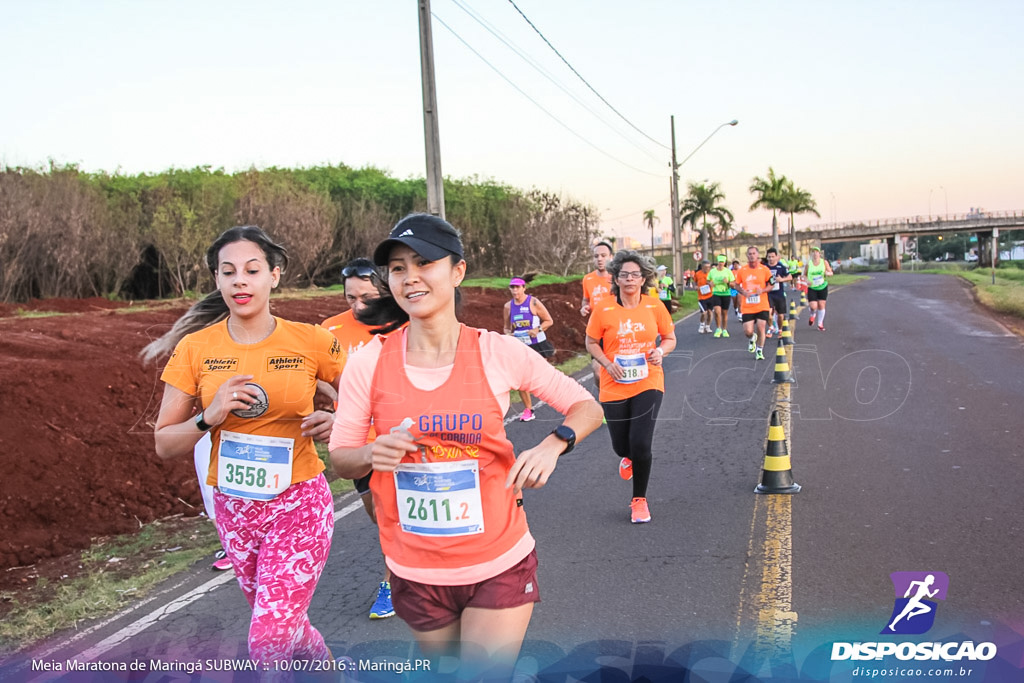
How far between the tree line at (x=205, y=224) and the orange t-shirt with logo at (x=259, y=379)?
27.5 metres

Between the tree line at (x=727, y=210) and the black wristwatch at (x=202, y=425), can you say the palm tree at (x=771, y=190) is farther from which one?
the black wristwatch at (x=202, y=425)

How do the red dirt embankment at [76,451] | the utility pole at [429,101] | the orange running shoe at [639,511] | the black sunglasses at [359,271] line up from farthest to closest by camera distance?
1. the utility pole at [429,101]
2. the red dirt embankment at [76,451]
3. the orange running shoe at [639,511]
4. the black sunglasses at [359,271]

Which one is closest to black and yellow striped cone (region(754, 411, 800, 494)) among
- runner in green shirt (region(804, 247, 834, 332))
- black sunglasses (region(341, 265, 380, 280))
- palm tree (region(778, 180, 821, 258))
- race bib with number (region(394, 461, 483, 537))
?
black sunglasses (region(341, 265, 380, 280))

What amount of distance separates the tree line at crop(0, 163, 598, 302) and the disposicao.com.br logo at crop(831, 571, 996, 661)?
28.9m

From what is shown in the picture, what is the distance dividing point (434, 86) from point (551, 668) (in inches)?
409

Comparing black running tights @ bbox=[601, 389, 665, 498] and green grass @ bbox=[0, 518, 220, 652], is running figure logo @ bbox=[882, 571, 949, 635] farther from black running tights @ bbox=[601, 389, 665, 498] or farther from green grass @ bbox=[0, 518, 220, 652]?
green grass @ bbox=[0, 518, 220, 652]

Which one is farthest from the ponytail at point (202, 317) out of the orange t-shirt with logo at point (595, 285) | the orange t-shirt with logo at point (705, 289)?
the orange t-shirt with logo at point (705, 289)

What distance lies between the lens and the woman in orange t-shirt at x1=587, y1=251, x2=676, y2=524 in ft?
20.9

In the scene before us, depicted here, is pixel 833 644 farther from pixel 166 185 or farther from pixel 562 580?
pixel 166 185

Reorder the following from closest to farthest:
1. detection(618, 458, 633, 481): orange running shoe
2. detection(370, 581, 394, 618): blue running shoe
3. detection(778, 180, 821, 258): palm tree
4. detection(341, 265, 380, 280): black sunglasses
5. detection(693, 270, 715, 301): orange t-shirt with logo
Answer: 1. detection(370, 581, 394, 618): blue running shoe
2. detection(341, 265, 380, 280): black sunglasses
3. detection(618, 458, 633, 481): orange running shoe
4. detection(693, 270, 715, 301): orange t-shirt with logo
5. detection(778, 180, 821, 258): palm tree

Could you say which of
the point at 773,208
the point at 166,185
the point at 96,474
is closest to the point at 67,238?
the point at 166,185

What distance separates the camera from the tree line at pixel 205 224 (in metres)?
29.4

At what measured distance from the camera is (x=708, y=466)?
8000 mm

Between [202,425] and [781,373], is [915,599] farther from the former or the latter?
[781,373]
